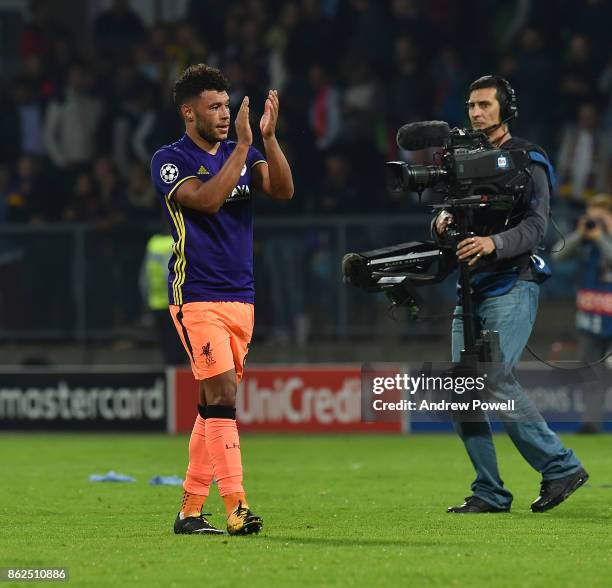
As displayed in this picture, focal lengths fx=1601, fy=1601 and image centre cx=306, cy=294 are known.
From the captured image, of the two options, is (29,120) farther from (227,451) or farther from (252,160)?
(227,451)

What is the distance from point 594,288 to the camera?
15312 millimetres

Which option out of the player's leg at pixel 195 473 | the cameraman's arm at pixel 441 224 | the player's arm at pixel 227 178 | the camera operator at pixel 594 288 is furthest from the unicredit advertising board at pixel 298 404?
the player's arm at pixel 227 178

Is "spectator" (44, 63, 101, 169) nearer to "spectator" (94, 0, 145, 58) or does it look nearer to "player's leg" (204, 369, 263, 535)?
"spectator" (94, 0, 145, 58)

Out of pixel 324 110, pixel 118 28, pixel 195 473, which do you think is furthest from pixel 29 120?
pixel 195 473

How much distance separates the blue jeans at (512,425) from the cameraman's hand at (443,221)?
0.51 m

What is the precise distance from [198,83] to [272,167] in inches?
21.6

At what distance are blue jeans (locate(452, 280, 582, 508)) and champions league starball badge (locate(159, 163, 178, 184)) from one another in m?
1.79

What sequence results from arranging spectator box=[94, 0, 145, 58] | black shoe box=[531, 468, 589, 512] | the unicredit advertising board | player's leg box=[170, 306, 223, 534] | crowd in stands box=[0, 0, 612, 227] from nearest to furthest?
player's leg box=[170, 306, 223, 534] → black shoe box=[531, 468, 589, 512] → the unicredit advertising board → crowd in stands box=[0, 0, 612, 227] → spectator box=[94, 0, 145, 58]

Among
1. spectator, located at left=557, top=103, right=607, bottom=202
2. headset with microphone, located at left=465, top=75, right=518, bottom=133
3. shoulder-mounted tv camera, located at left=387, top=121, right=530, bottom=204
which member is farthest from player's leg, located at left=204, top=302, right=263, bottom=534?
spectator, located at left=557, top=103, right=607, bottom=202

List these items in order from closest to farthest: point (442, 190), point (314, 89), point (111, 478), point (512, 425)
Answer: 1. point (442, 190)
2. point (512, 425)
3. point (111, 478)
4. point (314, 89)

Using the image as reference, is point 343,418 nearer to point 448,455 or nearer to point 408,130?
point 448,455

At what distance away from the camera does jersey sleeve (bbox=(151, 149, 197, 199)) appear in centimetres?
759

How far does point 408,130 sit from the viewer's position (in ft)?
26.3

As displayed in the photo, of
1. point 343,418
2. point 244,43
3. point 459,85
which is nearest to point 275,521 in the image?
point 343,418
